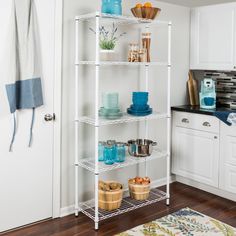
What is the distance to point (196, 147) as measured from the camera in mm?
3900

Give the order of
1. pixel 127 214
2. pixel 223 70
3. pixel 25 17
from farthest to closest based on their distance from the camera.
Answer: pixel 223 70
pixel 127 214
pixel 25 17

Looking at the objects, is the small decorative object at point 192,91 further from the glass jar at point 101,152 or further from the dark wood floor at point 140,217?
the glass jar at point 101,152

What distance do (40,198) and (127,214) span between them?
85cm

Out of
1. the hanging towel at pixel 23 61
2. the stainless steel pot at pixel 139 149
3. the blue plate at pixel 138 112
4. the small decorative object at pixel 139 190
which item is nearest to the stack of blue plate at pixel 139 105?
the blue plate at pixel 138 112

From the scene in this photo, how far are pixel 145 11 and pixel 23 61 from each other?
Answer: 123 centimetres

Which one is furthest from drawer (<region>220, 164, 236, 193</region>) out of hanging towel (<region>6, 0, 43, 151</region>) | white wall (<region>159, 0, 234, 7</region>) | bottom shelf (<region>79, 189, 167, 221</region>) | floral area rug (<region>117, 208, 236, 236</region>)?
hanging towel (<region>6, 0, 43, 151</region>)

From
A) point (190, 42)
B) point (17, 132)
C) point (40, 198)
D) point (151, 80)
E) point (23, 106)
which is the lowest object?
point (40, 198)

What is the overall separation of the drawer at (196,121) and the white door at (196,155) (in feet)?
0.16

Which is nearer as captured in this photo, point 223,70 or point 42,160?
point 42,160

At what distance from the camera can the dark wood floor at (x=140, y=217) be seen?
2.97 meters

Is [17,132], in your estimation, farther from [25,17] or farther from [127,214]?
[127,214]

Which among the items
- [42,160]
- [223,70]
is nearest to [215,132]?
[223,70]

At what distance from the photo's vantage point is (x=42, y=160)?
3.08m

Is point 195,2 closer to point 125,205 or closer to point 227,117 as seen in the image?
point 227,117
